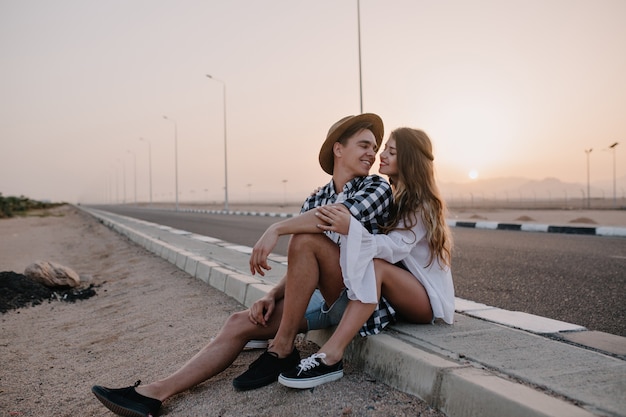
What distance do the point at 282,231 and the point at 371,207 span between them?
504 millimetres

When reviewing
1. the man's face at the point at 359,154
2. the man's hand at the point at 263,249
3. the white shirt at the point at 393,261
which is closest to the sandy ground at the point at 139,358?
the white shirt at the point at 393,261

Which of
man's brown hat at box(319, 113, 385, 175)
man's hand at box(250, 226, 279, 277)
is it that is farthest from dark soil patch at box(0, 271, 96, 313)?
man's brown hat at box(319, 113, 385, 175)

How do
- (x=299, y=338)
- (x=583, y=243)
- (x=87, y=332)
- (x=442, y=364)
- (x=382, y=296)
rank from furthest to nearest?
(x=583, y=243) < (x=87, y=332) < (x=299, y=338) < (x=382, y=296) < (x=442, y=364)

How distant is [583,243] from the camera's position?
9.19 m

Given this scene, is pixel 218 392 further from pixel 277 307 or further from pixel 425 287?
pixel 425 287

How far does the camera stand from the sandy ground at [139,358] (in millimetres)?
Answer: 2426

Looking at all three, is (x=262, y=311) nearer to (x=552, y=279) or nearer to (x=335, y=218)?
(x=335, y=218)

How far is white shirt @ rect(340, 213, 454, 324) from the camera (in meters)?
2.57

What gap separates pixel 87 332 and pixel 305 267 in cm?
286

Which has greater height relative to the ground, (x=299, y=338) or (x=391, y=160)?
(x=391, y=160)

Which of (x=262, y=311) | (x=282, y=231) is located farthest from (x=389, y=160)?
(x=262, y=311)

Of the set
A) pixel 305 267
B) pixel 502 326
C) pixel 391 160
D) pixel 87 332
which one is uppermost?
pixel 391 160

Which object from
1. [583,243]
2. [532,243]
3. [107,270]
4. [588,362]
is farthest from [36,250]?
[588,362]

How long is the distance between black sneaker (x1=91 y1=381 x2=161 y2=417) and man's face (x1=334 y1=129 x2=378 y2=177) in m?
1.68
